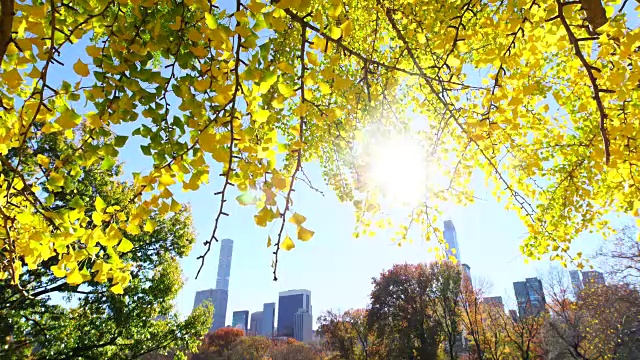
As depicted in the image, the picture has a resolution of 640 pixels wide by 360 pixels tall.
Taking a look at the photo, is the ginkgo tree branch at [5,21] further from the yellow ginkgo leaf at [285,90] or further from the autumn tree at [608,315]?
the autumn tree at [608,315]

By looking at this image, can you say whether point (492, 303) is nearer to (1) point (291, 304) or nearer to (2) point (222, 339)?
(2) point (222, 339)

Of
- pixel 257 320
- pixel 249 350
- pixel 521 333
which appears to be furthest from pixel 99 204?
pixel 257 320

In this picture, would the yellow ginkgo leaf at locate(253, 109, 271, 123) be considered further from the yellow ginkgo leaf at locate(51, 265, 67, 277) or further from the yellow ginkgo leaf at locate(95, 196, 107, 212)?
the yellow ginkgo leaf at locate(51, 265, 67, 277)

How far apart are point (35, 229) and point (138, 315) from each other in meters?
8.72

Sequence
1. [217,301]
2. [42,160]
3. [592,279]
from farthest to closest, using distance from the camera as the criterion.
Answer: [217,301] → [592,279] → [42,160]

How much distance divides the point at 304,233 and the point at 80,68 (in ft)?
3.28

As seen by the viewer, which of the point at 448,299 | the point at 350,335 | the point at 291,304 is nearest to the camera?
the point at 448,299

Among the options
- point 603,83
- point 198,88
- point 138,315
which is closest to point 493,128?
point 603,83

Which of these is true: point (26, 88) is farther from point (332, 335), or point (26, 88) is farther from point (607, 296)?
point (332, 335)

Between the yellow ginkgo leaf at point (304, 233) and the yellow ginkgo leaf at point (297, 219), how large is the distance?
0.7 inches

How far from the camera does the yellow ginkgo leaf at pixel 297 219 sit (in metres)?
1.16

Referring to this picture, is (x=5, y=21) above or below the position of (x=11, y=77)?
above

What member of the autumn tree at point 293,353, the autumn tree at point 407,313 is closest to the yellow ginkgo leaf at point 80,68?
the autumn tree at point 407,313

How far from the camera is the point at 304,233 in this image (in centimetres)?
114
